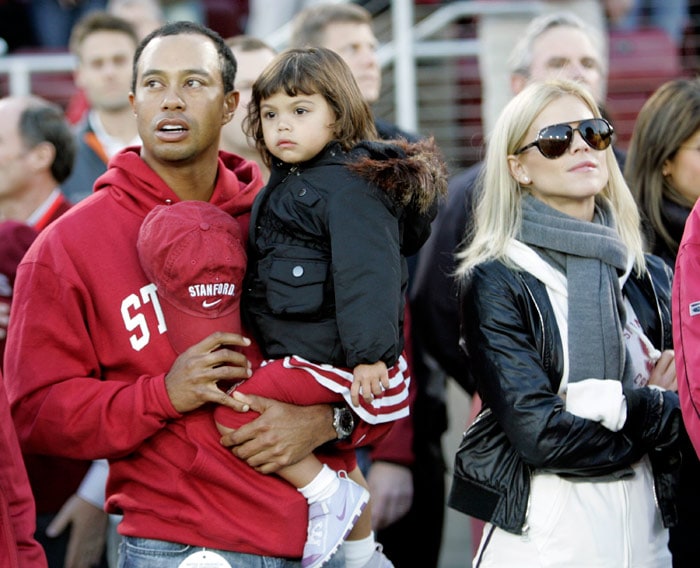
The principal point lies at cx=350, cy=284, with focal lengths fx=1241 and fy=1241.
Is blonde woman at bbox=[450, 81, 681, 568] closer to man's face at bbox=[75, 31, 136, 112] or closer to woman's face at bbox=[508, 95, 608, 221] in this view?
woman's face at bbox=[508, 95, 608, 221]

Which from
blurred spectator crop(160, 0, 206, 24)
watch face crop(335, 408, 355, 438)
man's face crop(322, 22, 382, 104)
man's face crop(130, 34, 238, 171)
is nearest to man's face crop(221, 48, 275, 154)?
man's face crop(322, 22, 382, 104)

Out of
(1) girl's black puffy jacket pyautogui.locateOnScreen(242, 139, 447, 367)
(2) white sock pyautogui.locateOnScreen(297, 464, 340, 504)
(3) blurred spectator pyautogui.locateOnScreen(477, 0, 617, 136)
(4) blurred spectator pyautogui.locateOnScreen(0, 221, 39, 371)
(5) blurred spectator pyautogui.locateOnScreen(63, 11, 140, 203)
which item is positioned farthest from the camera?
(3) blurred spectator pyautogui.locateOnScreen(477, 0, 617, 136)

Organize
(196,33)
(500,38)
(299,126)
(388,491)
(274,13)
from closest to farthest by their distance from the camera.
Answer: (299,126), (196,33), (388,491), (500,38), (274,13)

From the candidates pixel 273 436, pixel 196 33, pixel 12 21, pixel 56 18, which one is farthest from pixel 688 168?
pixel 12 21

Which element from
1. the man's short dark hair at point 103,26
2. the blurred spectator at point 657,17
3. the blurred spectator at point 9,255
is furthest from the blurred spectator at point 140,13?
the blurred spectator at point 9,255

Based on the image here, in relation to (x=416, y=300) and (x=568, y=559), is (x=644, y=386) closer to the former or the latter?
(x=568, y=559)

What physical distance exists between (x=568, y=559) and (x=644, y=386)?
57 cm

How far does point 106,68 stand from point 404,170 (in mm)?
3564

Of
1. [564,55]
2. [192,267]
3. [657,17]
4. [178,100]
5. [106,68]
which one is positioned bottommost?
[657,17]

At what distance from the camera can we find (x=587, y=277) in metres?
3.76

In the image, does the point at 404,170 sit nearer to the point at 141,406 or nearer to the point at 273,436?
the point at 273,436

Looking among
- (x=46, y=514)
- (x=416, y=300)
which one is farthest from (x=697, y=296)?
(x=46, y=514)

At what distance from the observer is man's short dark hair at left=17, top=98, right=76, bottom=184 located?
211 inches

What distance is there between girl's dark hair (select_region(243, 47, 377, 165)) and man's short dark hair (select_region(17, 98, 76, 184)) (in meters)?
1.89
